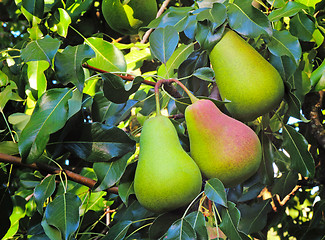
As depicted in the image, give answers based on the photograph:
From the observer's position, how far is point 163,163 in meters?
0.71

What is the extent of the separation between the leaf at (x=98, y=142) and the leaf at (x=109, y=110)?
0.07 m

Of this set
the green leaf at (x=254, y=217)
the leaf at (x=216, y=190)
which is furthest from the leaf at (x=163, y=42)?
the green leaf at (x=254, y=217)

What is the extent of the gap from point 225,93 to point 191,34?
0.54 feet

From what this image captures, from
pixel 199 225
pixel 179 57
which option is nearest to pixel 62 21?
pixel 179 57

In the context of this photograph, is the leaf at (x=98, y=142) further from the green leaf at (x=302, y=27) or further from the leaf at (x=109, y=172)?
the green leaf at (x=302, y=27)

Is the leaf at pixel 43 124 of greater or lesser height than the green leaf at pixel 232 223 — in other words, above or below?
above

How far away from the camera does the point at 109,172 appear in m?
0.90

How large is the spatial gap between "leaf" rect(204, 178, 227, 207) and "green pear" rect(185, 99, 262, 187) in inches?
0.5

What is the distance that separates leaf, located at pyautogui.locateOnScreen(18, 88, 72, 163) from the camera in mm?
843

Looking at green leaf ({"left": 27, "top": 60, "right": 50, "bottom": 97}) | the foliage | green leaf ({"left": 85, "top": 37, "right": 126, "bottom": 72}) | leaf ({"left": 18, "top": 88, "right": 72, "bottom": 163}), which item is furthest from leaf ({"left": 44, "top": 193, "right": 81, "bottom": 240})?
green leaf ({"left": 27, "top": 60, "right": 50, "bottom": 97})

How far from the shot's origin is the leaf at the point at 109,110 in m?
1.03

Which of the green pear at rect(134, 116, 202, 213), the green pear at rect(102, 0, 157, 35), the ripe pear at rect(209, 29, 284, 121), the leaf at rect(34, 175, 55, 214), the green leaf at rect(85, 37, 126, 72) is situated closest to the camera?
the green pear at rect(134, 116, 202, 213)

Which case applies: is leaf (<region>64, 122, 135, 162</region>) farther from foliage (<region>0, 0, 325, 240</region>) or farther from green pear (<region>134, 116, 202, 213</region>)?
green pear (<region>134, 116, 202, 213</region>)

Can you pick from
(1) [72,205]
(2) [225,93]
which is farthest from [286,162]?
(1) [72,205]
